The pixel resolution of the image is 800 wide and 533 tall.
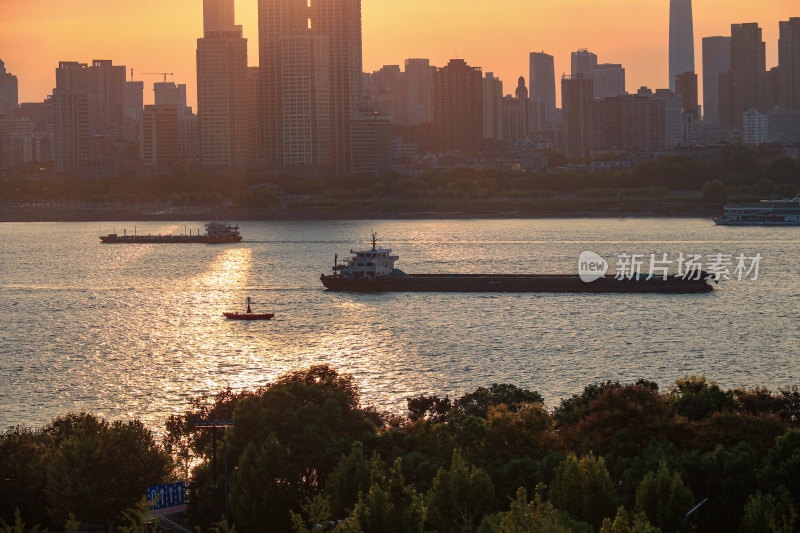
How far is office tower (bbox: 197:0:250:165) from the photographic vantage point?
131 metres

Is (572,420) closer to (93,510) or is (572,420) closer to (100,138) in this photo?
(93,510)

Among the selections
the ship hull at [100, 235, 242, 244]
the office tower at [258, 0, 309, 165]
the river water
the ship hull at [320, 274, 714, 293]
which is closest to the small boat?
the river water

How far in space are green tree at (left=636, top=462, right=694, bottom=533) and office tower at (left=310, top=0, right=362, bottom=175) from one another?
118m

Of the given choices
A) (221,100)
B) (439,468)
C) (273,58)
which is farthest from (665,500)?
(273,58)

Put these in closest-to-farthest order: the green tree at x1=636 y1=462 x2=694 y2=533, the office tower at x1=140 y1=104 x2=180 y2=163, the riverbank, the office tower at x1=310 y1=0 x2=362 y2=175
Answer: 1. the green tree at x1=636 y1=462 x2=694 y2=533
2. the riverbank
3. the office tower at x1=310 y1=0 x2=362 y2=175
4. the office tower at x1=140 y1=104 x2=180 y2=163

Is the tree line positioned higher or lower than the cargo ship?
lower

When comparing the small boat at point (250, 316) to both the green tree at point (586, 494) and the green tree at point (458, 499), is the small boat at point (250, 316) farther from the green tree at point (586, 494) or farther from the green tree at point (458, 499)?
the green tree at point (586, 494)

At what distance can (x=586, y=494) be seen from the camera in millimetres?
13273

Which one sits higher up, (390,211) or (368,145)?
(368,145)

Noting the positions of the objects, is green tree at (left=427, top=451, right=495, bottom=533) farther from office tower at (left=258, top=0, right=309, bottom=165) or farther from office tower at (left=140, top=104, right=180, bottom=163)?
office tower at (left=140, top=104, right=180, bottom=163)

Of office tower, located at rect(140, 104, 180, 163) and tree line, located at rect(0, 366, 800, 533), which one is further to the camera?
office tower, located at rect(140, 104, 180, 163)

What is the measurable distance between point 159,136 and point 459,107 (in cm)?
5372

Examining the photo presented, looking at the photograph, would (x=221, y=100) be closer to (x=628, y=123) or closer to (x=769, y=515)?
(x=628, y=123)

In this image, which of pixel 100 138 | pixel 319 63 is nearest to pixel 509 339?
pixel 319 63
